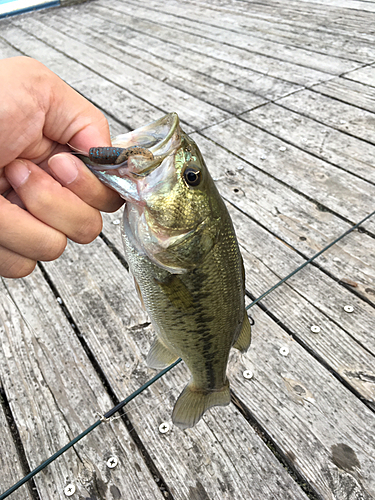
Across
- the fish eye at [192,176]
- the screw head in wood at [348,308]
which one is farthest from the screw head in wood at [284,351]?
the fish eye at [192,176]

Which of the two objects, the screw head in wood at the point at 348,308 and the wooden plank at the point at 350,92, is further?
the wooden plank at the point at 350,92

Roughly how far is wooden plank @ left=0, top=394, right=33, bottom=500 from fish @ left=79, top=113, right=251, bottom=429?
949mm

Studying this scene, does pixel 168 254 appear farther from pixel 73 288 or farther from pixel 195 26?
pixel 195 26

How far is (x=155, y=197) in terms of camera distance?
1.13m

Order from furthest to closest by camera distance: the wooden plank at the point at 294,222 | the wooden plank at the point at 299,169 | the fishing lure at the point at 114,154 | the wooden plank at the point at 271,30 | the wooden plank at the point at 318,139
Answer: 1. the wooden plank at the point at 271,30
2. the wooden plank at the point at 318,139
3. the wooden plank at the point at 299,169
4. the wooden plank at the point at 294,222
5. the fishing lure at the point at 114,154

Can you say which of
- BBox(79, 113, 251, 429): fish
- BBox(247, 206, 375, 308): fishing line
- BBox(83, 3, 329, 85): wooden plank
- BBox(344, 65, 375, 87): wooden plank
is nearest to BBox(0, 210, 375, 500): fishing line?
BBox(247, 206, 375, 308): fishing line

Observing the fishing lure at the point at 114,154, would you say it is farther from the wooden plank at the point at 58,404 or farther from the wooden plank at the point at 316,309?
the wooden plank at the point at 316,309

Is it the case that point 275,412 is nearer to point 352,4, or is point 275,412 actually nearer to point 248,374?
point 248,374

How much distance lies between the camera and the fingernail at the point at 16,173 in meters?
1.10

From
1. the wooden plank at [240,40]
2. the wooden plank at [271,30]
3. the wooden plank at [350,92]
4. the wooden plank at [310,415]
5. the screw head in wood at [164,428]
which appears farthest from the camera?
the wooden plank at [271,30]

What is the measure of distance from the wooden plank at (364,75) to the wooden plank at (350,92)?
0.07m

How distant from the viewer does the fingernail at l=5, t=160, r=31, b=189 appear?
1100 millimetres

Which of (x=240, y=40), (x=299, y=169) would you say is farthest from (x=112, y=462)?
(x=240, y=40)

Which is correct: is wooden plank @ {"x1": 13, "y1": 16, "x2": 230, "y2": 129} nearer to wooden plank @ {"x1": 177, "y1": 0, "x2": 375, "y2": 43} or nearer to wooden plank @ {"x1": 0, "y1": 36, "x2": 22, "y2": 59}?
wooden plank @ {"x1": 0, "y1": 36, "x2": 22, "y2": 59}
